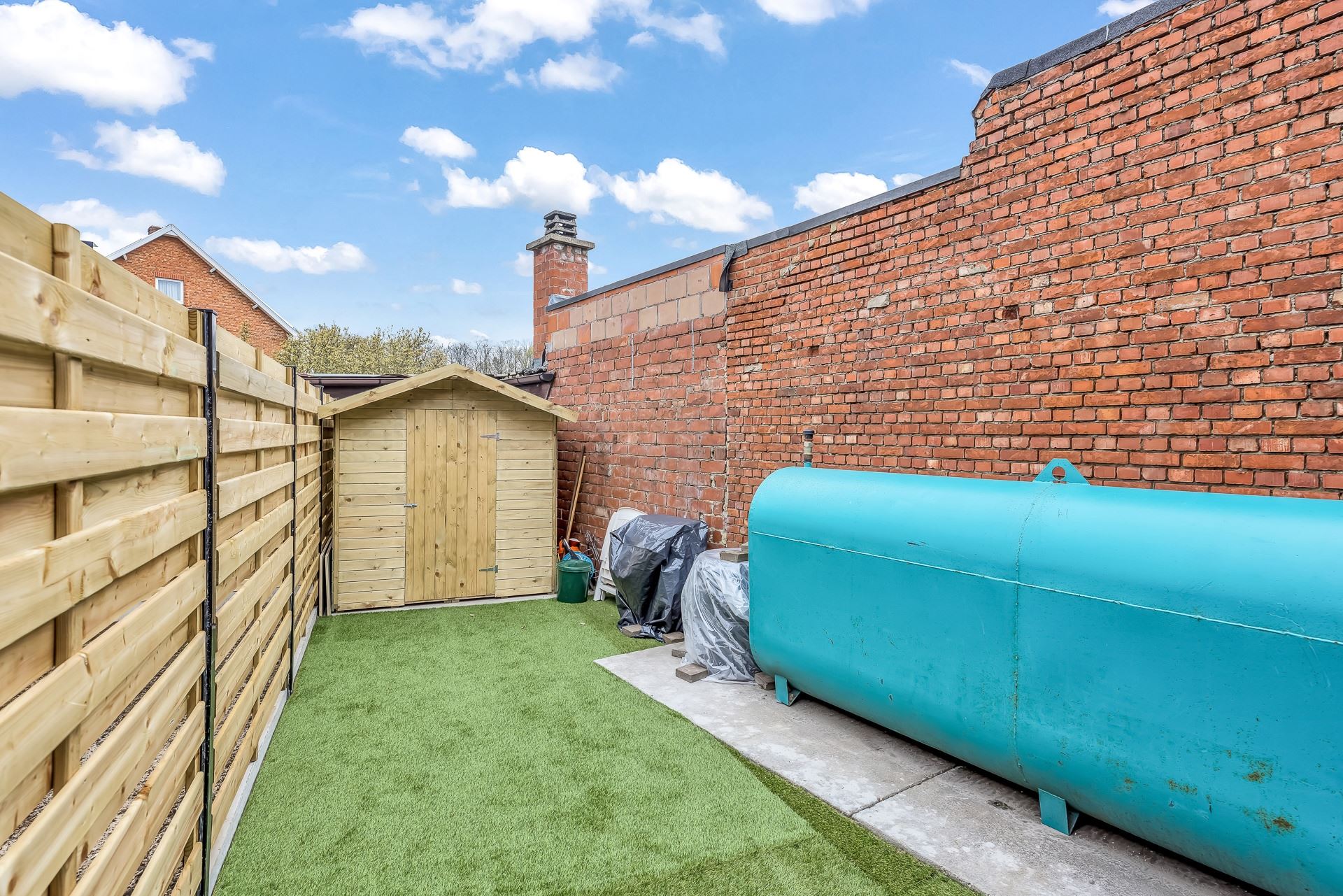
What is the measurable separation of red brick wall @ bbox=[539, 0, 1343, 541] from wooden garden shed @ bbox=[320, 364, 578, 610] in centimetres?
284

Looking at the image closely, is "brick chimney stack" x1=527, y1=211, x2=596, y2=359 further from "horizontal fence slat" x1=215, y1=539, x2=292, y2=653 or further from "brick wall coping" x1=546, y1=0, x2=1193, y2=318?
"horizontal fence slat" x1=215, y1=539, x2=292, y2=653

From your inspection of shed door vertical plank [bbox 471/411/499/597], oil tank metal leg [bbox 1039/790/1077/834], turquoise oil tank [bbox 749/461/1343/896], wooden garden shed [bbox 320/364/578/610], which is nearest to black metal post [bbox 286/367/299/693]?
wooden garden shed [bbox 320/364/578/610]

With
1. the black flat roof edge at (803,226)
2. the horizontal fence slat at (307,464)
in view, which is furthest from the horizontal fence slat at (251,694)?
the black flat roof edge at (803,226)

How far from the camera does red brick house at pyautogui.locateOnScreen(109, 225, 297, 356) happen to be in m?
20.2

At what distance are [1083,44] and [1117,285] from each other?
4.96 ft

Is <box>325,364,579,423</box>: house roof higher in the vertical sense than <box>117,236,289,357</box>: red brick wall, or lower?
lower

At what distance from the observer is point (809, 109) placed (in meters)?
8.77

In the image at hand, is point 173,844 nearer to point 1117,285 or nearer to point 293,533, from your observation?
point 293,533

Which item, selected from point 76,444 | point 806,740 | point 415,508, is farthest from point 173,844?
point 415,508

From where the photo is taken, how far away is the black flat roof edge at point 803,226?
4.70 metres

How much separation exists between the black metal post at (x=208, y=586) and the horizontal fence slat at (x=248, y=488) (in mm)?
116

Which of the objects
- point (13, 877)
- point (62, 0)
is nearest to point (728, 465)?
point (13, 877)

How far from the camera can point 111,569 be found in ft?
4.62

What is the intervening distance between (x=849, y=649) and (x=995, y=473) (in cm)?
164
